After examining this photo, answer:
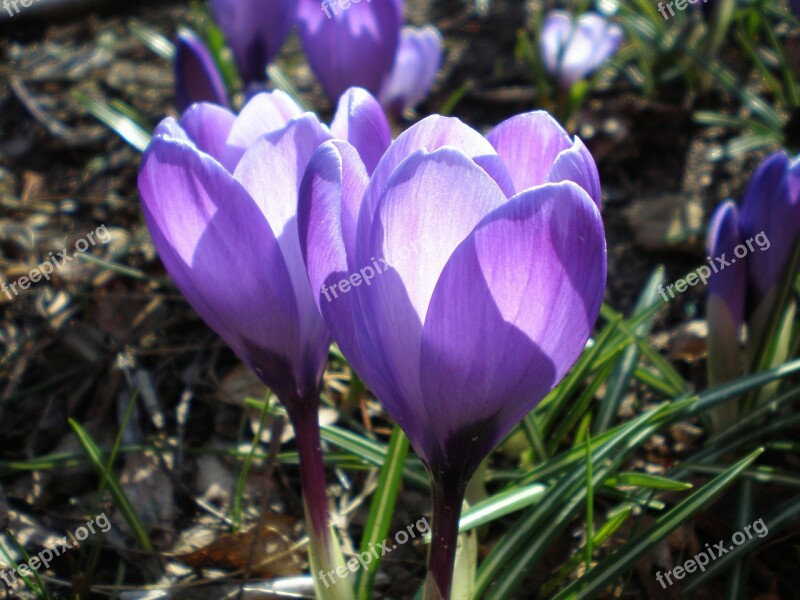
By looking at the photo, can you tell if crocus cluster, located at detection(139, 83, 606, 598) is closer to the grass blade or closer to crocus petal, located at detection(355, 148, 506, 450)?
crocus petal, located at detection(355, 148, 506, 450)

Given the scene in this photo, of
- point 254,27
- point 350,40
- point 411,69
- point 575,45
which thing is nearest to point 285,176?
point 350,40

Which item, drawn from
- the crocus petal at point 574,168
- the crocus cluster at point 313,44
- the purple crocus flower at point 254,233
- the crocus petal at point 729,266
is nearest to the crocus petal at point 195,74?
the crocus cluster at point 313,44

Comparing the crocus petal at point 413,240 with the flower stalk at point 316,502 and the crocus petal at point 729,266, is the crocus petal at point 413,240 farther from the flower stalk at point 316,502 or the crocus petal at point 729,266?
the crocus petal at point 729,266

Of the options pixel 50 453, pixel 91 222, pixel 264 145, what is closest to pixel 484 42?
pixel 91 222

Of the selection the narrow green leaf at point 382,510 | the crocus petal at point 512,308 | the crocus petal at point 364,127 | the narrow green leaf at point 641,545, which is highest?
the crocus petal at point 364,127

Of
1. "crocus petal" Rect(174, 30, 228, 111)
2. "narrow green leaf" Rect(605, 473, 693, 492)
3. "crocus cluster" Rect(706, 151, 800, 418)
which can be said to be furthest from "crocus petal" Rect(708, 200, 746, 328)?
"crocus petal" Rect(174, 30, 228, 111)

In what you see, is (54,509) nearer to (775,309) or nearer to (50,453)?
(50,453)
